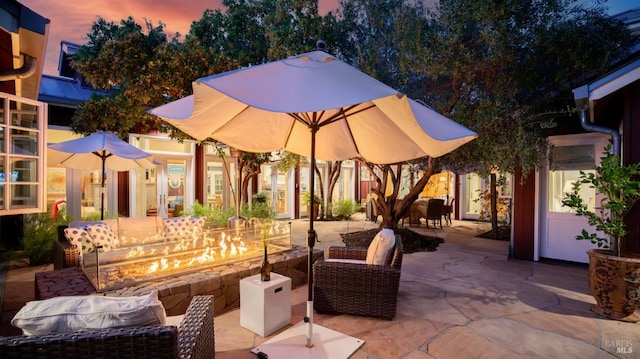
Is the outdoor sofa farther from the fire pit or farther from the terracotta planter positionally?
the terracotta planter

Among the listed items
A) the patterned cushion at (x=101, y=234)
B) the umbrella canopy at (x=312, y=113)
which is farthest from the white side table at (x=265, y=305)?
the patterned cushion at (x=101, y=234)

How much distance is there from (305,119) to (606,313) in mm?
3767

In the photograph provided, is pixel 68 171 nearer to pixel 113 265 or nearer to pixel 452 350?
pixel 113 265

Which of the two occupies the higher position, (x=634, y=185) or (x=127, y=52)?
(x=127, y=52)

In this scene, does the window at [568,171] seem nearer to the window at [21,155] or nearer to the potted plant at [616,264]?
the potted plant at [616,264]

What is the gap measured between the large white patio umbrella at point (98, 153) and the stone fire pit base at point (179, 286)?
2.01 m

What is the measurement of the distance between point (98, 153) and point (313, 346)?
5107 millimetres

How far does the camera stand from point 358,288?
10.7ft

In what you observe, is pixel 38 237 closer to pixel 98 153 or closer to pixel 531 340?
pixel 98 153

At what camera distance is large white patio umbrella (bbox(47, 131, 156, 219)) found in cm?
470

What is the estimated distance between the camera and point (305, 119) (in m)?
2.86

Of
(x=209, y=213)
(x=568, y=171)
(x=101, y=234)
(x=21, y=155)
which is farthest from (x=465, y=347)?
(x=209, y=213)

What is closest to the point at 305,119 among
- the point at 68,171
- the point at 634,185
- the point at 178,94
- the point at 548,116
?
the point at 178,94

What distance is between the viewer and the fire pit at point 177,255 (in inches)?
118
